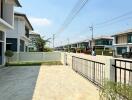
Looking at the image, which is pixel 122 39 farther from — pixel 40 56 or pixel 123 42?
pixel 40 56

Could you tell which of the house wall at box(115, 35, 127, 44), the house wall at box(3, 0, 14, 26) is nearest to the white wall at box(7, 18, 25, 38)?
the house wall at box(3, 0, 14, 26)

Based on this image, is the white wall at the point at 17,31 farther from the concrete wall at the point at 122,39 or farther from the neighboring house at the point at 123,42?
the concrete wall at the point at 122,39

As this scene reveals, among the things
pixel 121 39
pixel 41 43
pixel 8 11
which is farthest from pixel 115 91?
pixel 121 39

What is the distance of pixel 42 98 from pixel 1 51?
13267 millimetres

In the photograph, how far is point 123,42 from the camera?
5025 centimetres

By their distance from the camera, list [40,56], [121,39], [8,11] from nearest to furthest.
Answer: [8,11] < [40,56] < [121,39]

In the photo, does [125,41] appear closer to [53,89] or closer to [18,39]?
[18,39]

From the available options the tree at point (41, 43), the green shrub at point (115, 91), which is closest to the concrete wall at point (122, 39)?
the tree at point (41, 43)

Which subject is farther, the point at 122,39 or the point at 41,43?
the point at 122,39

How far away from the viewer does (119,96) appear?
5.36 metres

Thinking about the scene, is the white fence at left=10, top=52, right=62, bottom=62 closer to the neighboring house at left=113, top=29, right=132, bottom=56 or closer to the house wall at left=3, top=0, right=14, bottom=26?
the house wall at left=3, top=0, right=14, bottom=26

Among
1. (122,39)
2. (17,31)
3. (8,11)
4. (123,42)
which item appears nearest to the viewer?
(8,11)

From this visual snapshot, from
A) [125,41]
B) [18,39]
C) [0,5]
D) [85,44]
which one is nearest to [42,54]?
[18,39]

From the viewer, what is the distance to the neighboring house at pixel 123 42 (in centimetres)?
4683
